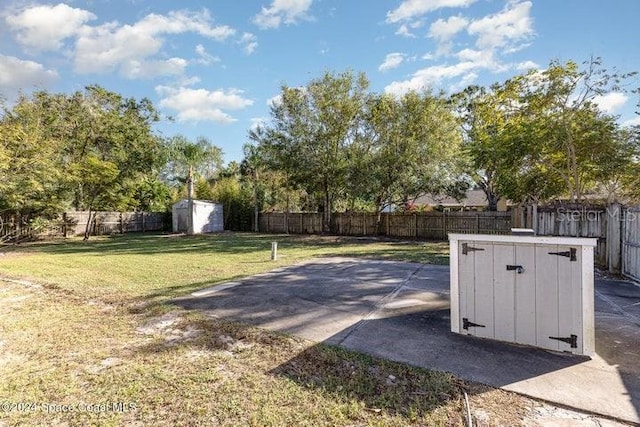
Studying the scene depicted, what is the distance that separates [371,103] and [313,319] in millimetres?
14209

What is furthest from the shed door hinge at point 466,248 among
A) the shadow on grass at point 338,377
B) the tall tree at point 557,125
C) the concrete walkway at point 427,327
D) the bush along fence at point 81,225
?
the bush along fence at point 81,225

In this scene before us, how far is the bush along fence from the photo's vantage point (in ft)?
49.3

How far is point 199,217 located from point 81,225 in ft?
20.0

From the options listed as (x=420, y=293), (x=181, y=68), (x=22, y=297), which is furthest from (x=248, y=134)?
(x=420, y=293)

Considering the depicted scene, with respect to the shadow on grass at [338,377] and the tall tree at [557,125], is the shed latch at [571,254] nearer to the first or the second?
the shadow on grass at [338,377]

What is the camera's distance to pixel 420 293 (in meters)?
5.23

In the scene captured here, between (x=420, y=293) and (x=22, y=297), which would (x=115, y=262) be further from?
(x=420, y=293)

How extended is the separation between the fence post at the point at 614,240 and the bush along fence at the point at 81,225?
20.4 metres

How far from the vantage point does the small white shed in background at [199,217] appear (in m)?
19.5

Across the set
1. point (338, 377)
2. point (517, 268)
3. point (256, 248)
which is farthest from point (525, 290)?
point (256, 248)

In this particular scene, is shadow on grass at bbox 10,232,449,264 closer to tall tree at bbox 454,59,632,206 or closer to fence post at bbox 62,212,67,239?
fence post at bbox 62,212,67,239

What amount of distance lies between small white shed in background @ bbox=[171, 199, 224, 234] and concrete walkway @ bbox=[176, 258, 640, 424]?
14063 mm

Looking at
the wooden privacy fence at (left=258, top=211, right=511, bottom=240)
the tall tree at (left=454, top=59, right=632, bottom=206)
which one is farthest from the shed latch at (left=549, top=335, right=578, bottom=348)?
the wooden privacy fence at (left=258, top=211, right=511, bottom=240)

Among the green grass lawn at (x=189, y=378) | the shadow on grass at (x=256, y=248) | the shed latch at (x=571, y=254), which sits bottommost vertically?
the green grass lawn at (x=189, y=378)
